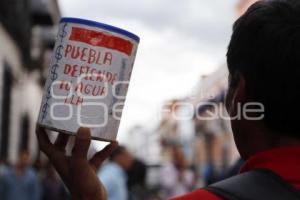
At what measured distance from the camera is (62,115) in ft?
6.72

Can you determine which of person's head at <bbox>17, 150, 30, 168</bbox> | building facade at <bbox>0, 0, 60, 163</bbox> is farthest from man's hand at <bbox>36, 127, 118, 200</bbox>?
building facade at <bbox>0, 0, 60, 163</bbox>

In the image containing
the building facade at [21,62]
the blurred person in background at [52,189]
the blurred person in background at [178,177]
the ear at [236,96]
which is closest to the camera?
the ear at [236,96]

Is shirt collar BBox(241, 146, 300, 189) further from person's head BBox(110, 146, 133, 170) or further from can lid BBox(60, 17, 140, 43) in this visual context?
person's head BBox(110, 146, 133, 170)

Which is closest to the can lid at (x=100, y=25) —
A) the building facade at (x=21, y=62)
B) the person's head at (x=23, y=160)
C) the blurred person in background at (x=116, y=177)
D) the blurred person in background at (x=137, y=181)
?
the blurred person in background at (x=116, y=177)

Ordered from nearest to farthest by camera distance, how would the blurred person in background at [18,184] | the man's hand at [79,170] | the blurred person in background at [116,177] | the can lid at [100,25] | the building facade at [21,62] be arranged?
the man's hand at [79,170], the can lid at [100,25], the blurred person in background at [116,177], the blurred person in background at [18,184], the building facade at [21,62]

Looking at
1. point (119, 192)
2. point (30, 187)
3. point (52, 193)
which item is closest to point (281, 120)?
point (119, 192)

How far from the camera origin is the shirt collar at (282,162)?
173 cm

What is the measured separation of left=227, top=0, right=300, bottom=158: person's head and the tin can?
0.33 metres

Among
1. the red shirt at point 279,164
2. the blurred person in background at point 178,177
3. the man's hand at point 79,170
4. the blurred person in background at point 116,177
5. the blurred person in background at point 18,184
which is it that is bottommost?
the blurred person in background at point 18,184

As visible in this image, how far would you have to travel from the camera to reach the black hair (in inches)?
68.7

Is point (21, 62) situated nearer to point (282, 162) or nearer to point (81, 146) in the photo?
point (81, 146)

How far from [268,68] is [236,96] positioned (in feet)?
0.44

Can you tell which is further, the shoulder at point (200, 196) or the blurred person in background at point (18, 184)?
the blurred person in background at point (18, 184)

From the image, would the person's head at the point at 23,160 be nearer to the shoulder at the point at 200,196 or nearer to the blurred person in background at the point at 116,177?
the blurred person in background at the point at 116,177
